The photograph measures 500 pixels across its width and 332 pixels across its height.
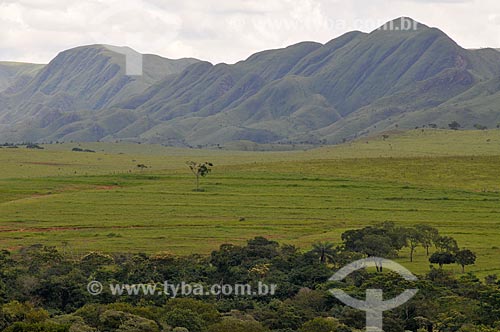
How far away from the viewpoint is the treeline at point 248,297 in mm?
47531

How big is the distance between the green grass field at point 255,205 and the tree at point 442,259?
3.48 feet

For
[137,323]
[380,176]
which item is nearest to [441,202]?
[380,176]

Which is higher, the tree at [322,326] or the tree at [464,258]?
the tree at [464,258]

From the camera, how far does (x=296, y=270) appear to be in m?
65.4

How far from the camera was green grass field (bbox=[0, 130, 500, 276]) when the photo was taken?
284 feet

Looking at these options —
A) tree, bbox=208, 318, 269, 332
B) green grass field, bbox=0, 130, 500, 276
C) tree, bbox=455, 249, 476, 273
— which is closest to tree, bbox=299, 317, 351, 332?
→ tree, bbox=208, 318, 269, 332

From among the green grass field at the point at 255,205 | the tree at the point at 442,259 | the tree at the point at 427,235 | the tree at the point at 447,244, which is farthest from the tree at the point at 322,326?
the tree at the point at 427,235

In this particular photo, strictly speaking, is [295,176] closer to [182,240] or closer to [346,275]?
[182,240]

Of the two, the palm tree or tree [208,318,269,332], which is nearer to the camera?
tree [208,318,269,332]

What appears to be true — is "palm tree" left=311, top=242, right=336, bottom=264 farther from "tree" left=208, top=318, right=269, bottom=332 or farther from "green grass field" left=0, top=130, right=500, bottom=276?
"tree" left=208, top=318, right=269, bottom=332

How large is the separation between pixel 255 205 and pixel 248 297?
51.5m

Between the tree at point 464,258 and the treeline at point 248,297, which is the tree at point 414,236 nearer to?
the treeline at point 248,297

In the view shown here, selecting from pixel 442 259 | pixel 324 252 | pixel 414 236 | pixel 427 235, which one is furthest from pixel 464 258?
pixel 324 252

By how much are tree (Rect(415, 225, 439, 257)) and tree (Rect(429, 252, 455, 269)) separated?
5.50m
